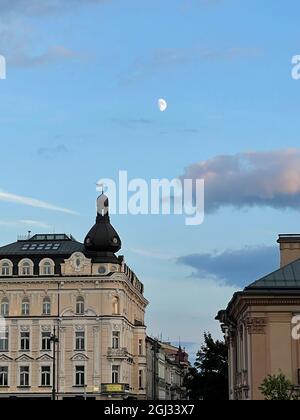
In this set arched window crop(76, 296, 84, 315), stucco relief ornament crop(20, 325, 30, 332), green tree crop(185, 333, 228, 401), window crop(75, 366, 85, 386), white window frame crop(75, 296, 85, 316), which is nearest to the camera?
green tree crop(185, 333, 228, 401)

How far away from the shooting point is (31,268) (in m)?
108

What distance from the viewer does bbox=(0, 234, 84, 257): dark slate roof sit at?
110312 mm

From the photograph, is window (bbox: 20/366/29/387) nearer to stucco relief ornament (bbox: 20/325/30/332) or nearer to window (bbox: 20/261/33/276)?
stucco relief ornament (bbox: 20/325/30/332)

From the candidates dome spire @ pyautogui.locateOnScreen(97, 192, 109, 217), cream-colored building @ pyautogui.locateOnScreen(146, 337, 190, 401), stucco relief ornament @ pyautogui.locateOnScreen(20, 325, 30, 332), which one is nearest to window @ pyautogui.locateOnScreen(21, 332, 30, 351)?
stucco relief ornament @ pyautogui.locateOnScreen(20, 325, 30, 332)

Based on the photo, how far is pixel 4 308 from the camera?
10881 cm

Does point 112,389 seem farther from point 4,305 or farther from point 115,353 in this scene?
point 4,305

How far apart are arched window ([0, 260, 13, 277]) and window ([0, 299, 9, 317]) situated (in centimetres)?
326

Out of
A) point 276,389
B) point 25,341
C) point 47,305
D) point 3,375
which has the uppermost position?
point 47,305

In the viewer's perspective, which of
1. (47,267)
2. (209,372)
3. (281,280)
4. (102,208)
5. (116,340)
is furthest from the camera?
(102,208)

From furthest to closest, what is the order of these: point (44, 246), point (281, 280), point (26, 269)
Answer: point (44, 246)
point (26, 269)
point (281, 280)

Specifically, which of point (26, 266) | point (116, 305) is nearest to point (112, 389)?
point (116, 305)

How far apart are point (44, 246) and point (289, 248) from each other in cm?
5198

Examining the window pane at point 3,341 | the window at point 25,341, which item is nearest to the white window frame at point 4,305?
the window pane at point 3,341
